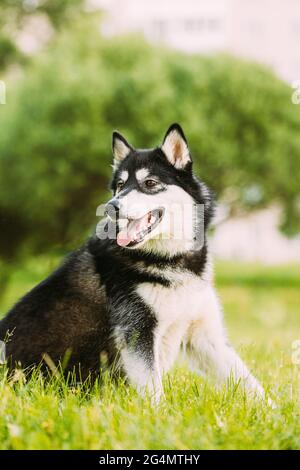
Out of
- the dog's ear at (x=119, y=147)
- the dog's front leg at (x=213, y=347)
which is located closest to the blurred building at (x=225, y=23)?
the dog's ear at (x=119, y=147)

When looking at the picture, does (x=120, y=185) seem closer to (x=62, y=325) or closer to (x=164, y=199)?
(x=164, y=199)

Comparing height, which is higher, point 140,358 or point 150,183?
point 150,183

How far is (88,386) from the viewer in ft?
14.2

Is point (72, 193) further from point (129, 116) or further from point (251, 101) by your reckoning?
point (251, 101)

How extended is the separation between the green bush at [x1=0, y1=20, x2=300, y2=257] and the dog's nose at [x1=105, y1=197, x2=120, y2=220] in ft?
40.1

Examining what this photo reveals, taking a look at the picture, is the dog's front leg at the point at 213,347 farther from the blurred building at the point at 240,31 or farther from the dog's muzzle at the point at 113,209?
the blurred building at the point at 240,31

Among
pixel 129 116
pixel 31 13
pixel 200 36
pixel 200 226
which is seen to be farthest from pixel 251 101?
pixel 200 36

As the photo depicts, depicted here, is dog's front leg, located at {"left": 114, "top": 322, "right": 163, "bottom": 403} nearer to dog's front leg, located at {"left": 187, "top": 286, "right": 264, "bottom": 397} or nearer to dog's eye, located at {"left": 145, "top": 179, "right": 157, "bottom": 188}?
dog's front leg, located at {"left": 187, "top": 286, "right": 264, "bottom": 397}

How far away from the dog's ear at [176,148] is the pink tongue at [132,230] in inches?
19.3

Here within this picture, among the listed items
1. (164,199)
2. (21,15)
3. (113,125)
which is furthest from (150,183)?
(21,15)

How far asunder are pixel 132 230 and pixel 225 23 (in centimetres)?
3554

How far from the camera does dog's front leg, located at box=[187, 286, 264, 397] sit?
4.61 m

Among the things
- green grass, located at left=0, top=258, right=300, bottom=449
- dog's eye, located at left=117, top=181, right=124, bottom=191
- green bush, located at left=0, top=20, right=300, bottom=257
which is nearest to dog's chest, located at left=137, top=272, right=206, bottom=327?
green grass, located at left=0, top=258, right=300, bottom=449

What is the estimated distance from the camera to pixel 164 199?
4.51 meters
